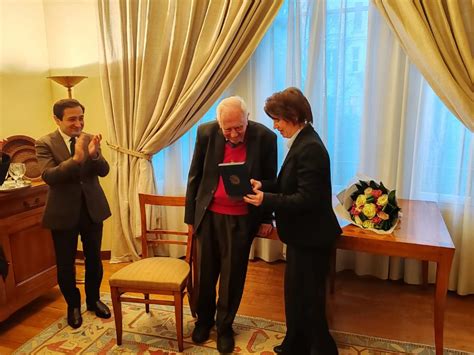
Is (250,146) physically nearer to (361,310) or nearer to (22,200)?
(361,310)

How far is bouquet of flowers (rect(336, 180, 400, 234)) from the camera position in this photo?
206 cm

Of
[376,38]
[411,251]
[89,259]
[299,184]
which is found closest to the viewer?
[299,184]

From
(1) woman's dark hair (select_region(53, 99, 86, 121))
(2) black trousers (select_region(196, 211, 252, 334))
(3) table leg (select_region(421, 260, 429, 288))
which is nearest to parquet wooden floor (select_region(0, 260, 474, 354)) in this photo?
(3) table leg (select_region(421, 260, 429, 288))

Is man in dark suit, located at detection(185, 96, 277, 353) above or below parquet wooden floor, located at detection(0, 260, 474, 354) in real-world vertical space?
above

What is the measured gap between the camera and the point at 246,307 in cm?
260

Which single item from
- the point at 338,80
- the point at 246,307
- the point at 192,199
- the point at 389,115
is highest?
the point at 338,80

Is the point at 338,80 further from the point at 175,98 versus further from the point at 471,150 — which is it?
the point at 175,98

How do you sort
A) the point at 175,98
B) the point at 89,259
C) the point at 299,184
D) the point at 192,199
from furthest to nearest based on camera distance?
the point at 175,98
the point at 89,259
the point at 192,199
the point at 299,184

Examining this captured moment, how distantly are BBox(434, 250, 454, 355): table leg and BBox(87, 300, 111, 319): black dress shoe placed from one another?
192cm

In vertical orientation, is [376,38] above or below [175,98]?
above

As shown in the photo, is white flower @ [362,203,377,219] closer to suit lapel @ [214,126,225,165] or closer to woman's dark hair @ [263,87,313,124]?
woman's dark hair @ [263,87,313,124]

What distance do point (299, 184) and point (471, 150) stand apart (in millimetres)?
1441

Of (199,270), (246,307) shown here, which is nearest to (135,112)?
(199,270)

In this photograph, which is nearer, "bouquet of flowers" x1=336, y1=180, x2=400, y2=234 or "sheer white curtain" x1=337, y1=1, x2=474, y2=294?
"bouquet of flowers" x1=336, y1=180, x2=400, y2=234
